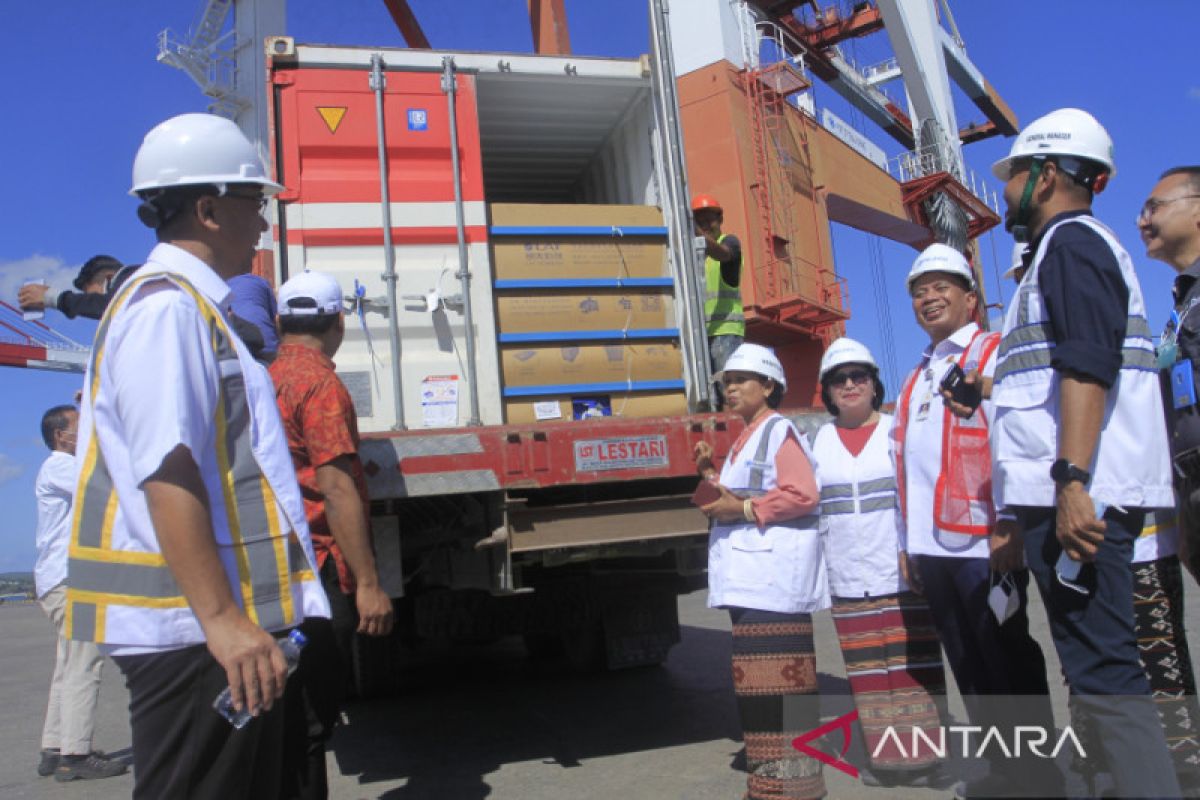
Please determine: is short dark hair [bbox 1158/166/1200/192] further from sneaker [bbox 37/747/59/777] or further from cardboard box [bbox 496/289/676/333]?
sneaker [bbox 37/747/59/777]

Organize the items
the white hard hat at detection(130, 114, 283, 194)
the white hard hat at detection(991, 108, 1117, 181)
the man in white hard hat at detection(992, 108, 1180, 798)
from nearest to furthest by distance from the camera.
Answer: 1. the white hard hat at detection(130, 114, 283, 194)
2. the man in white hard hat at detection(992, 108, 1180, 798)
3. the white hard hat at detection(991, 108, 1117, 181)

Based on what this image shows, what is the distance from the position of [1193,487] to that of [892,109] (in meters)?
30.0

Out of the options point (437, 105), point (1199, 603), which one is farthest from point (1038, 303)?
point (1199, 603)

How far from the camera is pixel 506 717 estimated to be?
5.35m

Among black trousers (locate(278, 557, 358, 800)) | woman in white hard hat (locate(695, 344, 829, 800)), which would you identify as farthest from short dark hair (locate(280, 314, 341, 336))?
woman in white hard hat (locate(695, 344, 829, 800))

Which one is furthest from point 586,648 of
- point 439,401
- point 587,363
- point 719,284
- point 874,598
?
point 874,598

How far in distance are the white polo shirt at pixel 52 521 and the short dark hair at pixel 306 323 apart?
2532 mm

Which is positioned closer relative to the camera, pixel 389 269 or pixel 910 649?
pixel 910 649

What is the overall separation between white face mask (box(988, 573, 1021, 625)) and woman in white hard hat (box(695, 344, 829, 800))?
0.71 meters

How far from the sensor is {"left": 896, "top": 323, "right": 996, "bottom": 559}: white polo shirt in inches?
119

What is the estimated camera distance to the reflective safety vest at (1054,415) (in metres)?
2.17

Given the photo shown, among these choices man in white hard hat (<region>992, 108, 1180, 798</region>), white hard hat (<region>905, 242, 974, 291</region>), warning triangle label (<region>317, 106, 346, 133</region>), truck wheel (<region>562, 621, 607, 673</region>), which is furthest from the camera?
truck wheel (<region>562, 621, 607, 673</region>)

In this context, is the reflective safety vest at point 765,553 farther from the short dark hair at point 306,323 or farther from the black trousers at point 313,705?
the short dark hair at point 306,323

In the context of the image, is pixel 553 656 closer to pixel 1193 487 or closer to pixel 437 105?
pixel 437 105
